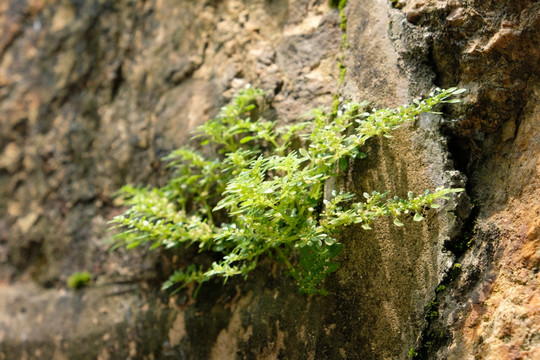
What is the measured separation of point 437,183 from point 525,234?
373mm

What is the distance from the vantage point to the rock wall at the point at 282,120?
5.99 ft

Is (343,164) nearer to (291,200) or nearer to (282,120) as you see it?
(291,200)

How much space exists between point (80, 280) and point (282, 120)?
6.81 ft

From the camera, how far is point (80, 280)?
344 centimetres

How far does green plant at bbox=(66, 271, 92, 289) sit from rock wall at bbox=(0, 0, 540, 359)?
6 centimetres

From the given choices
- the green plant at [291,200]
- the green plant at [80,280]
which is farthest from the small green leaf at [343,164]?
the green plant at [80,280]

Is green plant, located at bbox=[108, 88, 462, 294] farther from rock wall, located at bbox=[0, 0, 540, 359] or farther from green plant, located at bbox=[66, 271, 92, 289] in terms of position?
green plant, located at bbox=[66, 271, 92, 289]

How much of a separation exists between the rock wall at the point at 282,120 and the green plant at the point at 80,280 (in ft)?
0.20

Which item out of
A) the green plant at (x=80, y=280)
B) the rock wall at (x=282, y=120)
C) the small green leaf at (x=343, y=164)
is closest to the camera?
the rock wall at (x=282, y=120)

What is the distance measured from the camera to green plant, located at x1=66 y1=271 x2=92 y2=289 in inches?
135

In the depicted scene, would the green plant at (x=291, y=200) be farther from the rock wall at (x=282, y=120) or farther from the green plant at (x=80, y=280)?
the green plant at (x=80, y=280)

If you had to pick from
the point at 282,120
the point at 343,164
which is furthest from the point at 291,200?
the point at 282,120

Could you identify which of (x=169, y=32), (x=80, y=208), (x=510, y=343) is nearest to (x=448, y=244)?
(x=510, y=343)

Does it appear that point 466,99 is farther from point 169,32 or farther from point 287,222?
point 169,32
